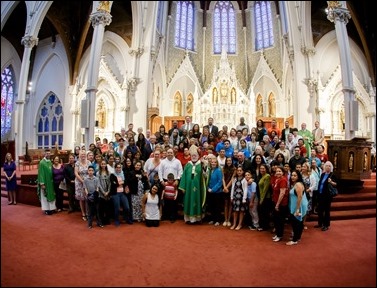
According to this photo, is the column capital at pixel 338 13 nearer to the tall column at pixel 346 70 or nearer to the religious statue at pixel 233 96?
the tall column at pixel 346 70

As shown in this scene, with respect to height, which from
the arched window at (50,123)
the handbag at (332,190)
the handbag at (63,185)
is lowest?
the handbag at (63,185)

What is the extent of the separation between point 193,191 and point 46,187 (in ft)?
11.7

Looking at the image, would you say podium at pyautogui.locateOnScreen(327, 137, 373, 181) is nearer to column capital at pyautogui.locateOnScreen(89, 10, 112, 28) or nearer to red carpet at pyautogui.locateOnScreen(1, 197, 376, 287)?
red carpet at pyautogui.locateOnScreen(1, 197, 376, 287)

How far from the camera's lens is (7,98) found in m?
19.8

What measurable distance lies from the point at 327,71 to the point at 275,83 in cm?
436

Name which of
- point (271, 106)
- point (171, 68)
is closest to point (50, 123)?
point (171, 68)

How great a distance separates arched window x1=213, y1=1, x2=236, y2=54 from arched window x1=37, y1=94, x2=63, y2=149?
1250cm

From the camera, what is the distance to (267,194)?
18.2 feet

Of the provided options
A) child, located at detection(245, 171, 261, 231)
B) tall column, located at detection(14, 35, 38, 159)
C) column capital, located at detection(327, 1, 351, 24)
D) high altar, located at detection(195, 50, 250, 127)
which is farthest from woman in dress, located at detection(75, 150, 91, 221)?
high altar, located at detection(195, 50, 250, 127)

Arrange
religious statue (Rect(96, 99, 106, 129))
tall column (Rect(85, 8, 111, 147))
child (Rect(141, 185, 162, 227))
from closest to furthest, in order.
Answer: child (Rect(141, 185, 162, 227)) → tall column (Rect(85, 8, 111, 147)) → religious statue (Rect(96, 99, 106, 129))

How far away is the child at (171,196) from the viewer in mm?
6164

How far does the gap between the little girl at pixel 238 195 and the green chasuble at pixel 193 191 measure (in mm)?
645

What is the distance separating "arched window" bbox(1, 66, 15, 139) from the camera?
19312 mm

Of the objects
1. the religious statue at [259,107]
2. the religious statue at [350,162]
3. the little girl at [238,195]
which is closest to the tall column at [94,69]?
the little girl at [238,195]
